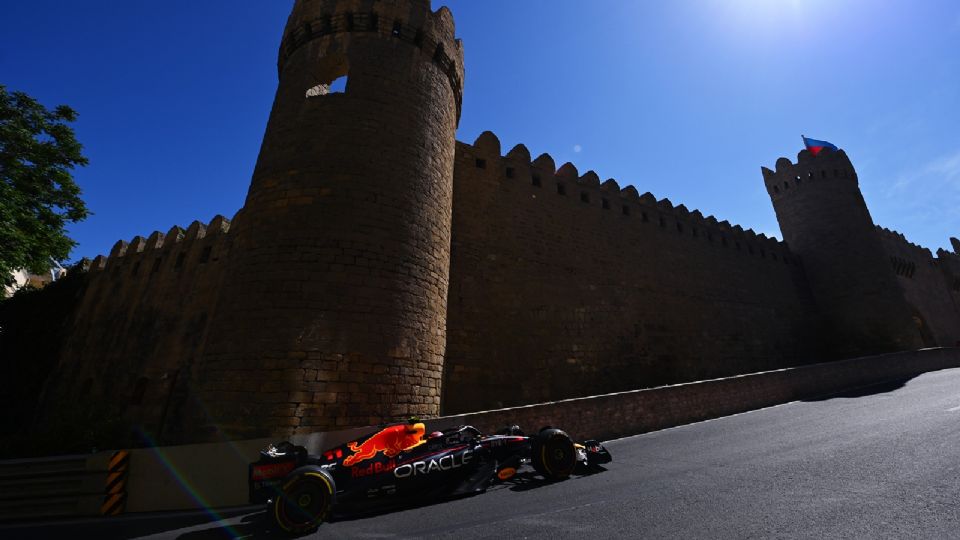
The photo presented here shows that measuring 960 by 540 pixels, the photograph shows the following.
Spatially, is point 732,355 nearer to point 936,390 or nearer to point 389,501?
point 936,390

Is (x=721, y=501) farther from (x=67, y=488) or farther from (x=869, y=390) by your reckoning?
(x=869, y=390)

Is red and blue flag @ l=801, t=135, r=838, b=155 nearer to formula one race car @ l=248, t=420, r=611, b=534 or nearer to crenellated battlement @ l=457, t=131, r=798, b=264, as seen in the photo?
crenellated battlement @ l=457, t=131, r=798, b=264

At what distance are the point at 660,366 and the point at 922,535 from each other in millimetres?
11712

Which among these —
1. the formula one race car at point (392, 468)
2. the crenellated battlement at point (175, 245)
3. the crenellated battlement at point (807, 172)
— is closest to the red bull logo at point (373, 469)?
the formula one race car at point (392, 468)

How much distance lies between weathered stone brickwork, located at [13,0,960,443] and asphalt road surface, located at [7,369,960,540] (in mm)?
2102

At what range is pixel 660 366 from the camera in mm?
14086

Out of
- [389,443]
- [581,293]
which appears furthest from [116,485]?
[581,293]

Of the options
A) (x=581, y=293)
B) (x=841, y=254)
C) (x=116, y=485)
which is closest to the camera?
(x=116, y=485)

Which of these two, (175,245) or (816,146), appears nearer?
(175,245)

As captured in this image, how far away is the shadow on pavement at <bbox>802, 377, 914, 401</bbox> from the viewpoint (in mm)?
12018

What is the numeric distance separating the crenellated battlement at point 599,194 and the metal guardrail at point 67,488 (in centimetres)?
1021

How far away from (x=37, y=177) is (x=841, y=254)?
3541 cm

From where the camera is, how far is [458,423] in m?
6.86

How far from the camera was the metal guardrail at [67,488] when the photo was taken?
17.9 ft
